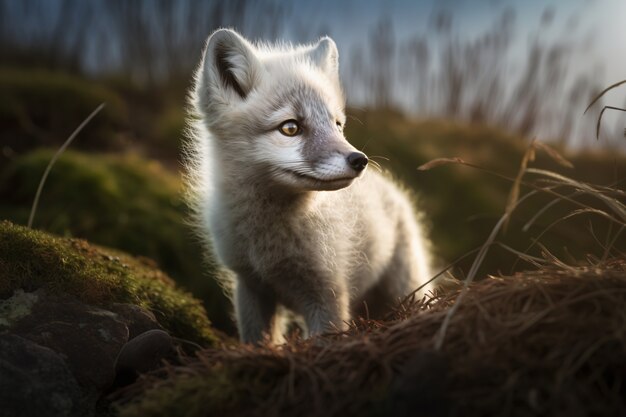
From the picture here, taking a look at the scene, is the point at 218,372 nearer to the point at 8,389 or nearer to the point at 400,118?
the point at 8,389

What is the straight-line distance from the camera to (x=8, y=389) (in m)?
1.95

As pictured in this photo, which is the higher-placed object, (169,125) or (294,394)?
(294,394)

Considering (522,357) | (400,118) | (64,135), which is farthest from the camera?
(400,118)

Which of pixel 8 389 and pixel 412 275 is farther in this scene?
pixel 412 275

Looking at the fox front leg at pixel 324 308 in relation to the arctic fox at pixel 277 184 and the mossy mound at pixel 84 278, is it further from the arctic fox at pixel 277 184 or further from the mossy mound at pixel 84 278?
the mossy mound at pixel 84 278

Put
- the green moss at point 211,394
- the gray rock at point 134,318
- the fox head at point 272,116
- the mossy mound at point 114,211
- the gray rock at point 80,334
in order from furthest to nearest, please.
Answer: the mossy mound at point 114,211 → the fox head at point 272,116 → the gray rock at point 134,318 → the gray rock at point 80,334 → the green moss at point 211,394

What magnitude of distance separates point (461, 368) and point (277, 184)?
1.50 m

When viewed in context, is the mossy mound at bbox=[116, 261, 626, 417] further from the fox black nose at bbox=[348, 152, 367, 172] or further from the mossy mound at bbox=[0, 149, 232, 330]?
the mossy mound at bbox=[0, 149, 232, 330]

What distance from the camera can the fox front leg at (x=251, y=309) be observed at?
3.49 m

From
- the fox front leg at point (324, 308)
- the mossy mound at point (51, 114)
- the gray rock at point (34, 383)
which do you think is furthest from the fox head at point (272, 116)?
the mossy mound at point (51, 114)

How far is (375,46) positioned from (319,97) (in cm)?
857

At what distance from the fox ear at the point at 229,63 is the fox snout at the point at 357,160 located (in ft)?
2.73

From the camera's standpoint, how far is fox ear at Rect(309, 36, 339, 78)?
3625mm

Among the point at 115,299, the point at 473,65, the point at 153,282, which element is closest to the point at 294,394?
the point at 115,299
